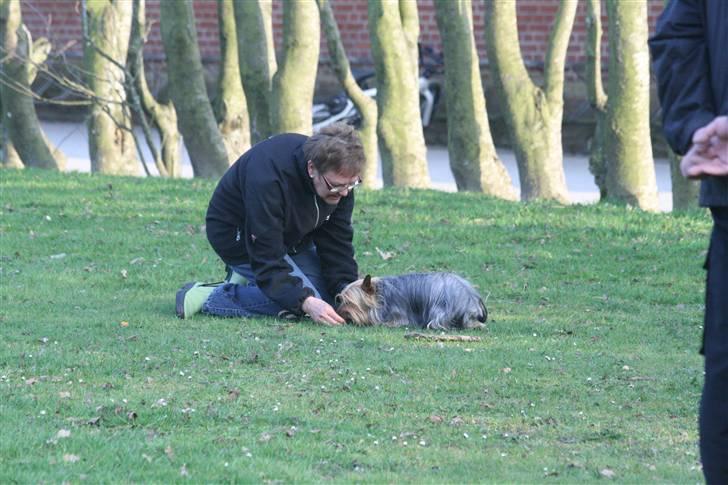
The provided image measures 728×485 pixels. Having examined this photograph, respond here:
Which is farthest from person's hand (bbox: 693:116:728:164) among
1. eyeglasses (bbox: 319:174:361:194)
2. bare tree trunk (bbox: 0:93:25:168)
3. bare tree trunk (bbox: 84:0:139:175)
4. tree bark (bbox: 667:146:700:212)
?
bare tree trunk (bbox: 0:93:25:168)

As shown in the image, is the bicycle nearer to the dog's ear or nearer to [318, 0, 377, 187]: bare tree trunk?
[318, 0, 377, 187]: bare tree trunk

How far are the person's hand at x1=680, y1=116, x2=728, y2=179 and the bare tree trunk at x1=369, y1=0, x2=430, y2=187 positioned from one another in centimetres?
1032

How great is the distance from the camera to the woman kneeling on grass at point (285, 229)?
751cm

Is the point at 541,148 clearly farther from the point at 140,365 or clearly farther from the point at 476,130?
the point at 140,365

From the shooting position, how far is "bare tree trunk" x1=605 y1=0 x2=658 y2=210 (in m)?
12.7

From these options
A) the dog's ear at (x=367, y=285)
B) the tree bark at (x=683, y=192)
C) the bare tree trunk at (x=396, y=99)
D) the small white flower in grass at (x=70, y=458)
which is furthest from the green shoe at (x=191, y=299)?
the tree bark at (x=683, y=192)

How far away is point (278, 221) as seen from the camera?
25.3 ft

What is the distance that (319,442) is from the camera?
5297mm

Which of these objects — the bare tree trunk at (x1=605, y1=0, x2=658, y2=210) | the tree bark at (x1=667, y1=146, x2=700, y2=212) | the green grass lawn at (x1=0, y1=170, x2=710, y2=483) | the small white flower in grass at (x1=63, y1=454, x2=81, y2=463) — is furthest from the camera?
the tree bark at (x1=667, y1=146, x2=700, y2=212)

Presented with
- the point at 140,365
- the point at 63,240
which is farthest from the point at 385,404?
the point at 63,240

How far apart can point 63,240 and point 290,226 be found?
147 inches

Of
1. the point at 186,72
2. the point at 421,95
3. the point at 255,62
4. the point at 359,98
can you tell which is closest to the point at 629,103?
the point at 359,98

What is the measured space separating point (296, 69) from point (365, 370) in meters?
7.49

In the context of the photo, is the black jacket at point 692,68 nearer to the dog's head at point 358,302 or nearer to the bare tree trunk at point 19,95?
the dog's head at point 358,302
